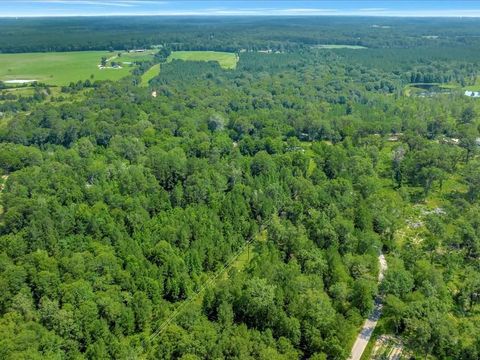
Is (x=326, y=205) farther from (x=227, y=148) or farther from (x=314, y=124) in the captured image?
(x=314, y=124)

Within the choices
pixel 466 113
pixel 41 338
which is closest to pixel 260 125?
pixel 466 113

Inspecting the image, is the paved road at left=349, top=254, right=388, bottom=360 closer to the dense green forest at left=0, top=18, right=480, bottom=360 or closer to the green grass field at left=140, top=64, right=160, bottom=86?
the dense green forest at left=0, top=18, right=480, bottom=360

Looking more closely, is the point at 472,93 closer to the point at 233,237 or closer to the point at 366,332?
the point at 233,237

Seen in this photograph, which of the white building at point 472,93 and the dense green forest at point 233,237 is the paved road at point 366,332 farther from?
the white building at point 472,93

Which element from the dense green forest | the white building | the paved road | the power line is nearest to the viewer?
the dense green forest

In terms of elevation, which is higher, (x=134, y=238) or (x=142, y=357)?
(x=134, y=238)

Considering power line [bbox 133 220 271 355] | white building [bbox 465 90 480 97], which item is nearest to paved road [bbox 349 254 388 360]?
power line [bbox 133 220 271 355]

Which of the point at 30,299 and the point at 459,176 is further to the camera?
the point at 459,176

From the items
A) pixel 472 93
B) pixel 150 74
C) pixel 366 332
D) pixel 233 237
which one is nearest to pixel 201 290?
pixel 233 237

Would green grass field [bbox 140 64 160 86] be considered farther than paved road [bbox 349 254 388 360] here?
Yes
